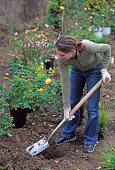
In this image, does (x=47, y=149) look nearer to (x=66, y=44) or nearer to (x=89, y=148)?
(x=89, y=148)

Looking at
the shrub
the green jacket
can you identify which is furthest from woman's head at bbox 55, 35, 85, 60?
the shrub

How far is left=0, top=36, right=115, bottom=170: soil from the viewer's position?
2572 mm

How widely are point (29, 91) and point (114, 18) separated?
7.01 meters

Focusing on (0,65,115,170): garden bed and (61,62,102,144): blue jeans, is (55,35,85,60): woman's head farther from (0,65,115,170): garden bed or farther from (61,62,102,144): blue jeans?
(0,65,115,170): garden bed

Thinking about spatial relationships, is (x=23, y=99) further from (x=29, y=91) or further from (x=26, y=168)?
(x=26, y=168)

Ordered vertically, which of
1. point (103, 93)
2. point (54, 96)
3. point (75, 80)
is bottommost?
point (103, 93)

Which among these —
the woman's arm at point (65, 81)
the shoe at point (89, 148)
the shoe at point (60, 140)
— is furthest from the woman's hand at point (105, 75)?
the shoe at point (60, 140)

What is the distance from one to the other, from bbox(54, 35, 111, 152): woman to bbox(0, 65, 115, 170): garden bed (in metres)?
0.12

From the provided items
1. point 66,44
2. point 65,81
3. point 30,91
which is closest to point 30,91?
point 30,91

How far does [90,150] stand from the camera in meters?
2.86

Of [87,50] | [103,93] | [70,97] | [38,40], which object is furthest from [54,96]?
[38,40]

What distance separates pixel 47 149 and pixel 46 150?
2 cm

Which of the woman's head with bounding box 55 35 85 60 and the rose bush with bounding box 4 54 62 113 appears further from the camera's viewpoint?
the rose bush with bounding box 4 54 62 113

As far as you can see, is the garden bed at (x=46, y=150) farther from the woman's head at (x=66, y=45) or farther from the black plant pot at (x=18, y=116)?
the woman's head at (x=66, y=45)
